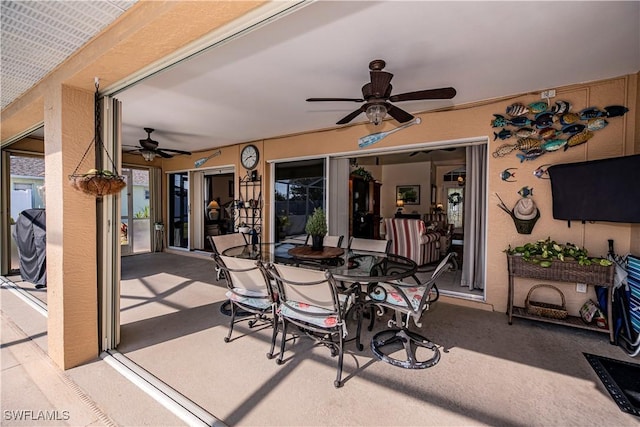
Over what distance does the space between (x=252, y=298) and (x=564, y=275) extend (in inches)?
121

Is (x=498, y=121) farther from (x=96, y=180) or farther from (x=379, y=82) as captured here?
(x=96, y=180)

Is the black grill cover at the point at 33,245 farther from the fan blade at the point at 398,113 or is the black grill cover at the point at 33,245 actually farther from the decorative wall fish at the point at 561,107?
the decorative wall fish at the point at 561,107

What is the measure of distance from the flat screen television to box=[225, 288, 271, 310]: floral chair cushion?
10.5ft

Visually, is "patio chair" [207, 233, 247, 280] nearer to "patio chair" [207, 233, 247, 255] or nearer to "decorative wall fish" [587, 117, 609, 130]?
"patio chair" [207, 233, 247, 255]

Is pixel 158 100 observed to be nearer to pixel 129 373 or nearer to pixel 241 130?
pixel 241 130

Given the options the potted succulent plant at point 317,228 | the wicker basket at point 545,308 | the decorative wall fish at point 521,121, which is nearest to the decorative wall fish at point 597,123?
the decorative wall fish at point 521,121

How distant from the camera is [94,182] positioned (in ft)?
6.57

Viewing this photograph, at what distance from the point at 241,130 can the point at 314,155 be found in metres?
1.36

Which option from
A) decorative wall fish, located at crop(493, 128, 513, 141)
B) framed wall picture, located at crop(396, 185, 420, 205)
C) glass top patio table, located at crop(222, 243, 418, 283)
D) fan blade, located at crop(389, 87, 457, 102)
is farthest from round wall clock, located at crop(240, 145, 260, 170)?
framed wall picture, located at crop(396, 185, 420, 205)

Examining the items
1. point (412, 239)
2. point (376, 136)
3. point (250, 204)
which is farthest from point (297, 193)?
point (412, 239)

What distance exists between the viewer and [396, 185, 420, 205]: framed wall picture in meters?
9.77

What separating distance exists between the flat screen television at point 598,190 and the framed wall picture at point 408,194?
676cm

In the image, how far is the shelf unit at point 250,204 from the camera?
5.79m

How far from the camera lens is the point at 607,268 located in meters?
2.62
